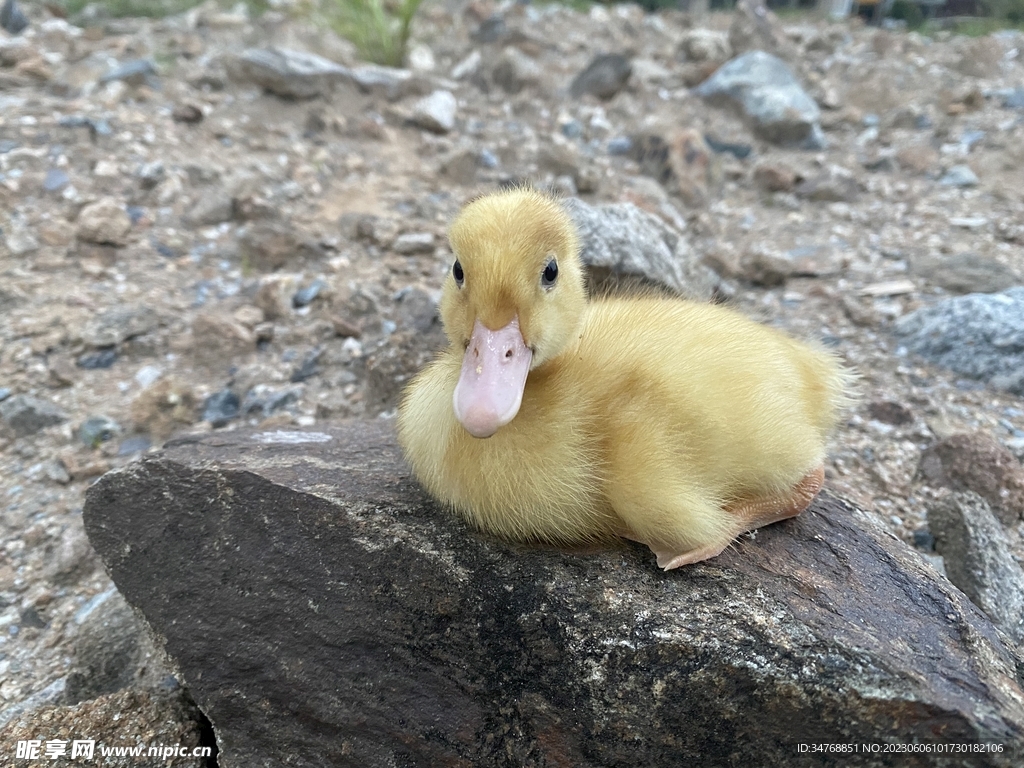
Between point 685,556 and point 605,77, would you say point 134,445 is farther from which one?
point 605,77

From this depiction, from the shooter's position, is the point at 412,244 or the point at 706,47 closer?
the point at 412,244

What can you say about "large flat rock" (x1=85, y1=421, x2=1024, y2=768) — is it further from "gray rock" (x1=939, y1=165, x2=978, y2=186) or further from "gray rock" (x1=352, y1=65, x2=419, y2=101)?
"gray rock" (x1=352, y1=65, x2=419, y2=101)

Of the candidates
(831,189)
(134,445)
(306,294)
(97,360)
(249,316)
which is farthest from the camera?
(831,189)

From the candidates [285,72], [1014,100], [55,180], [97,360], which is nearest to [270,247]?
[97,360]

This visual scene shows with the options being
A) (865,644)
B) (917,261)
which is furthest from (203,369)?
(917,261)

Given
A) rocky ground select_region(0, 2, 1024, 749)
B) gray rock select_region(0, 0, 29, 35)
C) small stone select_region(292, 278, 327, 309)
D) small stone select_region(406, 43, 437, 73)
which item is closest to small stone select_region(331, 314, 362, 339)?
rocky ground select_region(0, 2, 1024, 749)

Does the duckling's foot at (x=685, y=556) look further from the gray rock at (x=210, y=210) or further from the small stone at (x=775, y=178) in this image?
the small stone at (x=775, y=178)

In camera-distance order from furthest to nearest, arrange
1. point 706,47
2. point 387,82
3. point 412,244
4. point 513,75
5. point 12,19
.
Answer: point 706,47 → point 513,75 → point 12,19 → point 387,82 → point 412,244
